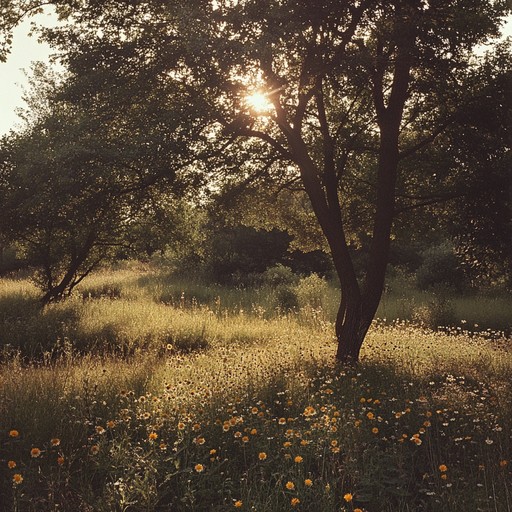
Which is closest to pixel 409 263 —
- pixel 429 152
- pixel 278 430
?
pixel 429 152

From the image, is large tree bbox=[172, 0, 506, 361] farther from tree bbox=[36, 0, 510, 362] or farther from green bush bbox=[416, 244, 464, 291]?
green bush bbox=[416, 244, 464, 291]

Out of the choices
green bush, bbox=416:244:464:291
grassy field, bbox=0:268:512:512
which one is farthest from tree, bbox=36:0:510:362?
green bush, bbox=416:244:464:291

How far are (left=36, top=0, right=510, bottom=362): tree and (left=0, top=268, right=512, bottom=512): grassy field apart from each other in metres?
2.01

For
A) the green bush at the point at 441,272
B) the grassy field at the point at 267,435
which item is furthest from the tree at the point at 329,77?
the green bush at the point at 441,272

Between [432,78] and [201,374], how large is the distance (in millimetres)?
6394

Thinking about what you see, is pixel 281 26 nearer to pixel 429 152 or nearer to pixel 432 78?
pixel 432 78

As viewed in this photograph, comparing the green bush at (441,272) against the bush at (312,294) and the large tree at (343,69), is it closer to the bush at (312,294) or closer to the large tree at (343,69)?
the bush at (312,294)

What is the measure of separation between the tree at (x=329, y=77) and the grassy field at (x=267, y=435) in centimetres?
201

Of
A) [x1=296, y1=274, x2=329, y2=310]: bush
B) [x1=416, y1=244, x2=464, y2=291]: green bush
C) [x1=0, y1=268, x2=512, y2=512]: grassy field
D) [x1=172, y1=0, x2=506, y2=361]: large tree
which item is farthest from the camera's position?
[x1=416, y1=244, x2=464, y2=291]: green bush

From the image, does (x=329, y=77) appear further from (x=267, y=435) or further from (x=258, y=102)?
(x=267, y=435)

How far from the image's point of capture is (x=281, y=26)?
22.1 ft

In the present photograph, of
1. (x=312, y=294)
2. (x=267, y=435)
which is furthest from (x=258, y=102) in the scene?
(x=312, y=294)

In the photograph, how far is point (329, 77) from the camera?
7543mm

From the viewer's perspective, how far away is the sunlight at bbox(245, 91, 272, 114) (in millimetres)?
7932
